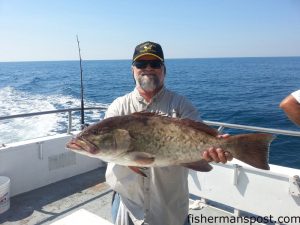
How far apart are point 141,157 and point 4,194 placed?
364cm

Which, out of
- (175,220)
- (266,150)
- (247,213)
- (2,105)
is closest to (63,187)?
(247,213)

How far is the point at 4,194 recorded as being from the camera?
5180mm

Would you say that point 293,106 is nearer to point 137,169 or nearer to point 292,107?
point 292,107

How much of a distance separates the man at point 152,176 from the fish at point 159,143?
0.37 m

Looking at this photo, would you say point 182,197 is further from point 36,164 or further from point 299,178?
point 36,164

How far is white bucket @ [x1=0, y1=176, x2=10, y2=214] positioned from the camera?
16.8 feet

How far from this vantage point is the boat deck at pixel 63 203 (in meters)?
5.15

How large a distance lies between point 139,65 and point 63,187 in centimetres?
401

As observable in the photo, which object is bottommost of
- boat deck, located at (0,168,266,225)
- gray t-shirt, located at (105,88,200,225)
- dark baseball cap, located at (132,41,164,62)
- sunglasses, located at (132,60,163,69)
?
boat deck, located at (0,168,266,225)

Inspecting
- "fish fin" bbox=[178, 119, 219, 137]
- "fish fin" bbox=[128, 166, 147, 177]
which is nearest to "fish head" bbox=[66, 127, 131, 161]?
"fish fin" bbox=[128, 166, 147, 177]

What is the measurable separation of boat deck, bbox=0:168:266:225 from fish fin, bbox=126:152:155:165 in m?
2.86

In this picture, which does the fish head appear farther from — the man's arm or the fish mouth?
the man's arm

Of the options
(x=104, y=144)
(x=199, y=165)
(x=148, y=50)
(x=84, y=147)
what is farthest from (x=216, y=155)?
(x=148, y=50)

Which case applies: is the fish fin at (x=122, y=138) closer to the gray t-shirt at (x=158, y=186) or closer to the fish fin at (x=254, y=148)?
the gray t-shirt at (x=158, y=186)
